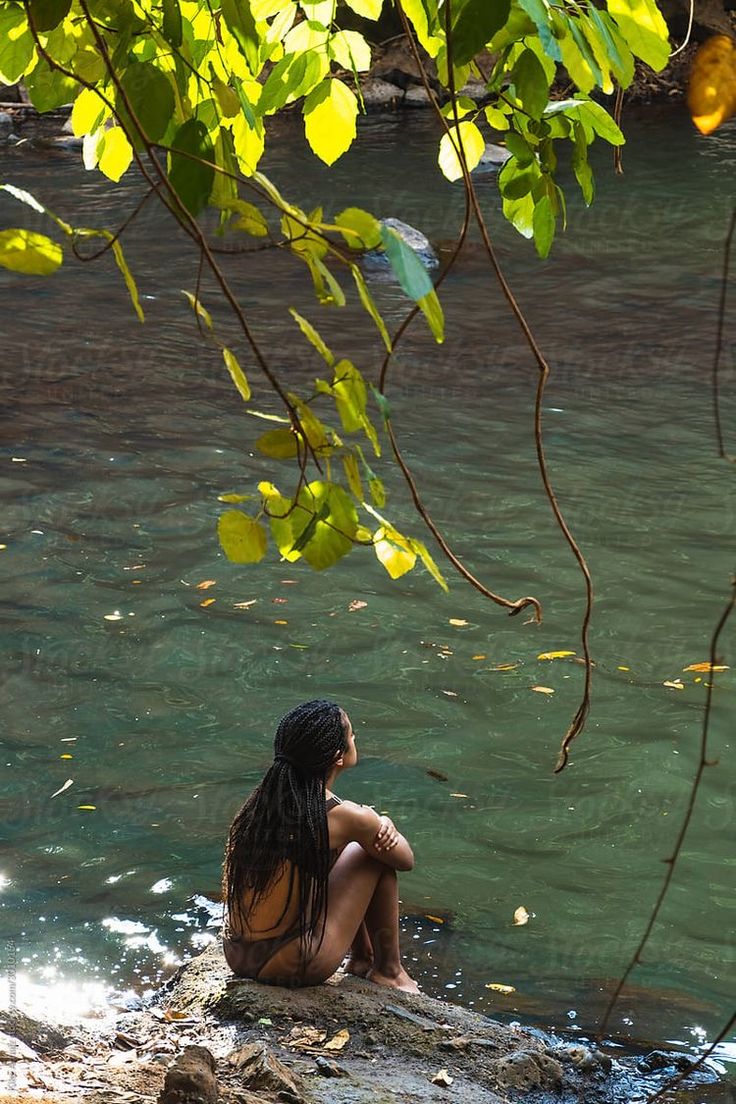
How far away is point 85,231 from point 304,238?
11.1 inches

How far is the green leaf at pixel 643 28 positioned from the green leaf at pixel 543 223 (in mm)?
384

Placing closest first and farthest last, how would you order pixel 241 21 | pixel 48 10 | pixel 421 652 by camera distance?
pixel 48 10
pixel 241 21
pixel 421 652

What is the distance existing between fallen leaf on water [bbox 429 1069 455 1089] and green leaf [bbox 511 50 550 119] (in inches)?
107

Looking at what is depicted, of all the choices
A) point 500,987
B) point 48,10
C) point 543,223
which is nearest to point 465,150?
point 543,223

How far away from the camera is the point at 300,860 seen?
4.31 metres

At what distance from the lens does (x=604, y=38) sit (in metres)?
2.02

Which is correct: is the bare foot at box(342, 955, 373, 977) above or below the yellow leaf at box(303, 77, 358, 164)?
below

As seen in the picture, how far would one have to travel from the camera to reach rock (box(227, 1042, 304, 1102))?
3.54m

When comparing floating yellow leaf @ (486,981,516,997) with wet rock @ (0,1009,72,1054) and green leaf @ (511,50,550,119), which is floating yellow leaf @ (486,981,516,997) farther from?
green leaf @ (511,50,550,119)

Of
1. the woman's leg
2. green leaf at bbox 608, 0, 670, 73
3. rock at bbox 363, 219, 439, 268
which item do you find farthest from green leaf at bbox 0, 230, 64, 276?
rock at bbox 363, 219, 439, 268

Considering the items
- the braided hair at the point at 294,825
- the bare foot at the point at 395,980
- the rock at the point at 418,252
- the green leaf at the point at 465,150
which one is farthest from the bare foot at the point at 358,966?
the rock at the point at 418,252

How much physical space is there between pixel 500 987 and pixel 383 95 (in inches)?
866

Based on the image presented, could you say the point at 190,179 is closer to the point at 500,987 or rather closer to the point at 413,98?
the point at 500,987

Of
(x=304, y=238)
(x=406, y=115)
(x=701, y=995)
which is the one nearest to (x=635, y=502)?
(x=701, y=995)
